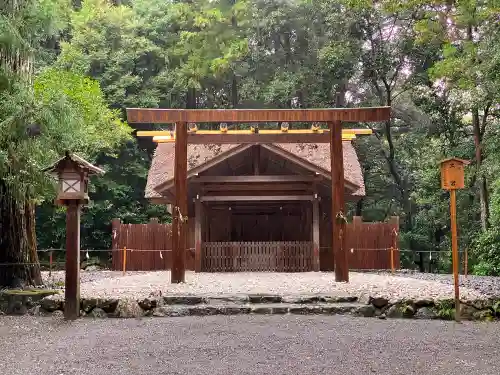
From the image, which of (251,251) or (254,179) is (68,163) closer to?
(254,179)

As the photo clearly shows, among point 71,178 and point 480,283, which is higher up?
point 71,178

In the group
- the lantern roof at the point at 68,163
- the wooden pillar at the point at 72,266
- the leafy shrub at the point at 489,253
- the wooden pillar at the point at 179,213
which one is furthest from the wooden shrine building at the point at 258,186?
the leafy shrub at the point at 489,253

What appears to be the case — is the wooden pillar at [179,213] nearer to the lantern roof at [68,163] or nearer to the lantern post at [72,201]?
the lantern post at [72,201]

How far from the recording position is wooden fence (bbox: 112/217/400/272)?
14.4 metres

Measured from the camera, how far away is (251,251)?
14.4 m

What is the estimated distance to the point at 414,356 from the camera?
5.02 metres

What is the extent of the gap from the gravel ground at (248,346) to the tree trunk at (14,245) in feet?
6.60

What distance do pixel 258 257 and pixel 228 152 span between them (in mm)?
2916

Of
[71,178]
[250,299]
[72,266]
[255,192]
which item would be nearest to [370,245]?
[255,192]

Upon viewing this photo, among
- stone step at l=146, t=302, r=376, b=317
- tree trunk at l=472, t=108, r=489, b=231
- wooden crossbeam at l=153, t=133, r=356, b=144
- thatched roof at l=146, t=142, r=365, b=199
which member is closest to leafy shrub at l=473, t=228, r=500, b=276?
tree trunk at l=472, t=108, r=489, b=231

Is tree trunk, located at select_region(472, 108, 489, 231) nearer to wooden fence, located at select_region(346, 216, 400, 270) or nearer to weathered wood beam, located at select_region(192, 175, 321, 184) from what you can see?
wooden fence, located at select_region(346, 216, 400, 270)

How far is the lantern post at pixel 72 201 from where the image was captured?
287 inches

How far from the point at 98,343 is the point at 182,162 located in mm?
4915

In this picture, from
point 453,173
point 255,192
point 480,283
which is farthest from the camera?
point 255,192
